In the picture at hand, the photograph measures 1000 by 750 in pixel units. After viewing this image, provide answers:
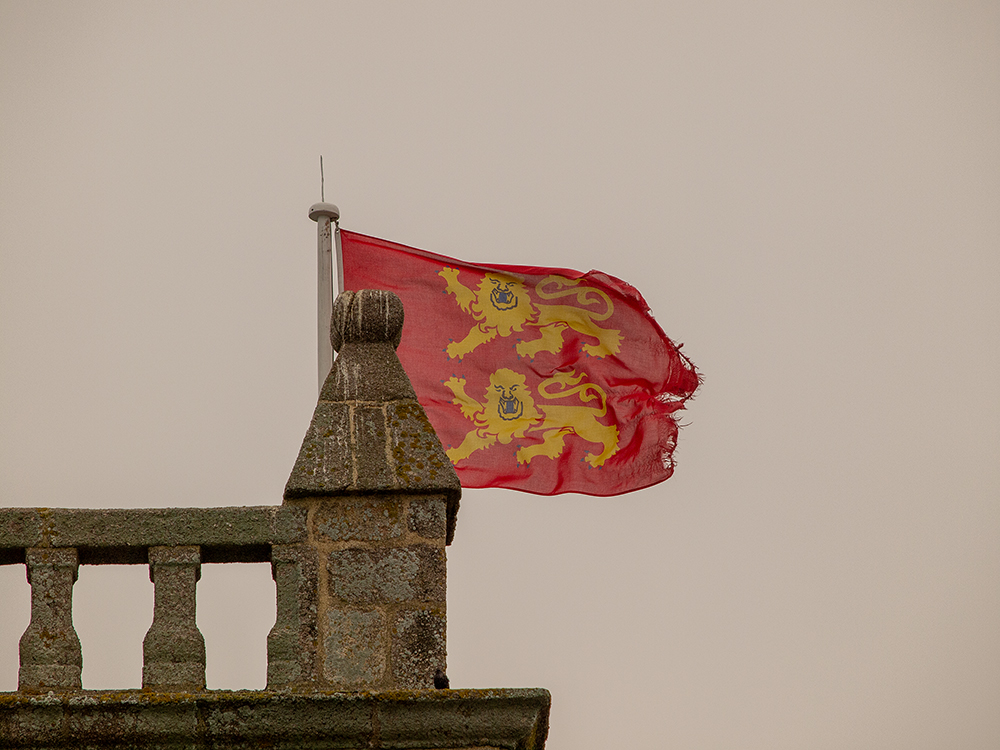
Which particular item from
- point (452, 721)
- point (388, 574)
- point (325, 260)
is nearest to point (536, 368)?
point (325, 260)

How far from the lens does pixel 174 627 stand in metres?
6.13

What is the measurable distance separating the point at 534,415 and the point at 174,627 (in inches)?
186

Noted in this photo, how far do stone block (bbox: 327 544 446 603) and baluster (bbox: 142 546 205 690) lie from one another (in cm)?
57

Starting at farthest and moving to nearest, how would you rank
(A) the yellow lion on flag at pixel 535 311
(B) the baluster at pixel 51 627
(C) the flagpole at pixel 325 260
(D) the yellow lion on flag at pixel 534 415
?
(A) the yellow lion on flag at pixel 535 311 → (D) the yellow lion on flag at pixel 534 415 → (C) the flagpole at pixel 325 260 → (B) the baluster at pixel 51 627

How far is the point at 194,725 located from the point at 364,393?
161cm

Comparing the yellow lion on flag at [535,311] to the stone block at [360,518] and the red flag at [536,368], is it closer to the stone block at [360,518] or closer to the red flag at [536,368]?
the red flag at [536,368]

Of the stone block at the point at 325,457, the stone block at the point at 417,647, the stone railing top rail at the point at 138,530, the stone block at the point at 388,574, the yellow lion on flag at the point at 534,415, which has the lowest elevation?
the stone block at the point at 417,647

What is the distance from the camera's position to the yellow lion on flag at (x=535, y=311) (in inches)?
423

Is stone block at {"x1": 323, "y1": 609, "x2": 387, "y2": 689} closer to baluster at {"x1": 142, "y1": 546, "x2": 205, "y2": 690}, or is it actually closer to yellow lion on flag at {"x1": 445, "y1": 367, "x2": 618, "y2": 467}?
baluster at {"x1": 142, "y1": 546, "x2": 205, "y2": 690}

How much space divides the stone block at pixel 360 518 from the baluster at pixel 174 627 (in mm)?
521

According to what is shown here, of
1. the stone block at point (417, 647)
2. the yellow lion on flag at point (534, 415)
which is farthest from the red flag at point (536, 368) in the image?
the stone block at point (417, 647)

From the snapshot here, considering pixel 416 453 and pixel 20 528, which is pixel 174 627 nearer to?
pixel 20 528

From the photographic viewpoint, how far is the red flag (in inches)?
409

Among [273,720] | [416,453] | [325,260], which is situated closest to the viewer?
[273,720]
